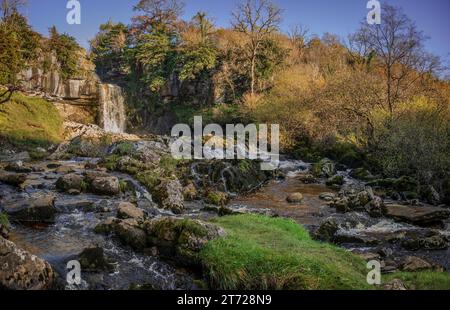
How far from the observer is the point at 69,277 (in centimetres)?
820

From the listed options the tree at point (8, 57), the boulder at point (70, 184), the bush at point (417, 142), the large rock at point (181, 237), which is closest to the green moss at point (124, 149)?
the boulder at point (70, 184)

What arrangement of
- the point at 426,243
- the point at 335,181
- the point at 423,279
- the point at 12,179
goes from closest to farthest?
the point at 423,279 < the point at 426,243 < the point at 12,179 < the point at 335,181

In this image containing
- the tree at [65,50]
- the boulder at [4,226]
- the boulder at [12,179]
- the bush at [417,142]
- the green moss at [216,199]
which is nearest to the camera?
the boulder at [4,226]

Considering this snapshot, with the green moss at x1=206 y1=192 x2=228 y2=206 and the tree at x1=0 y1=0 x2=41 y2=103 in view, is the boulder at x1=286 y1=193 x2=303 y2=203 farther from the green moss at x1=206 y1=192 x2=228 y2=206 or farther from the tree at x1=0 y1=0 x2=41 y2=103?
the tree at x1=0 y1=0 x2=41 y2=103

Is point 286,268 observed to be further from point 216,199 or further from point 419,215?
point 216,199

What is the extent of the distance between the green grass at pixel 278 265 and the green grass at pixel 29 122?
25.9m

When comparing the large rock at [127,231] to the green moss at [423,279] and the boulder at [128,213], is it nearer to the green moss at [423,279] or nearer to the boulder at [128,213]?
the boulder at [128,213]

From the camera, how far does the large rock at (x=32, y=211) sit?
1183 cm

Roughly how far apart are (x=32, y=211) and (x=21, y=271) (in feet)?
16.4

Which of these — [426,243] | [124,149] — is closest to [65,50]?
[124,149]

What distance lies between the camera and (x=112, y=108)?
4375cm
